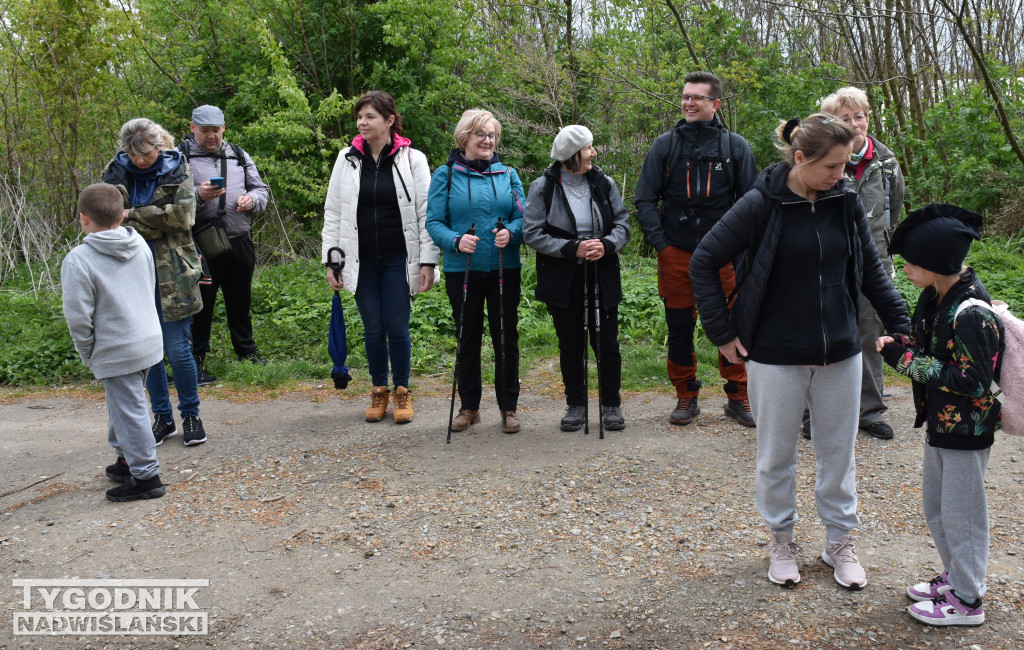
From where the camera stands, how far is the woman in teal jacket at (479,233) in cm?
538

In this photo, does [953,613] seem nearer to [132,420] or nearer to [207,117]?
[132,420]

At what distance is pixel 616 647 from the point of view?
314cm

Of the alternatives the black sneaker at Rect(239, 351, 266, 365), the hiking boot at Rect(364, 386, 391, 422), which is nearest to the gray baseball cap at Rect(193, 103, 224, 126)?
the black sneaker at Rect(239, 351, 266, 365)

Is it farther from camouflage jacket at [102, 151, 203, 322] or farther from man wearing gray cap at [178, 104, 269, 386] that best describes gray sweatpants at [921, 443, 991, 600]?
man wearing gray cap at [178, 104, 269, 386]

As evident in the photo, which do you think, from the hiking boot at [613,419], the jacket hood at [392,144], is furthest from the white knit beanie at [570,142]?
the hiking boot at [613,419]

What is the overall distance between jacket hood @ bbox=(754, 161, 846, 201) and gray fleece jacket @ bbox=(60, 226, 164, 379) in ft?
10.9

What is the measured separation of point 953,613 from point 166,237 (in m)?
4.93

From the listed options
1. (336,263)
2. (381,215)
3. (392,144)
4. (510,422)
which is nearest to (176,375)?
(336,263)

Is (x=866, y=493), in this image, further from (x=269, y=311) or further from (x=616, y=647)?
(x=269, y=311)

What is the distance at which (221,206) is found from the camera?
7121 mm

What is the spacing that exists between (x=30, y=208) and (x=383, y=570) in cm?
883

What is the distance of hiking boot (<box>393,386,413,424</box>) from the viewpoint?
5922 mm

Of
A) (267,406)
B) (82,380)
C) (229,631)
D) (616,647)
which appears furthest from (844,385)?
(82,380)

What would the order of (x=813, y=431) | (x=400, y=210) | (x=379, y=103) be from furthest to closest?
1. (x=400, y=210)
2. (x=379, y=103)
3. (x=813, y=431)
